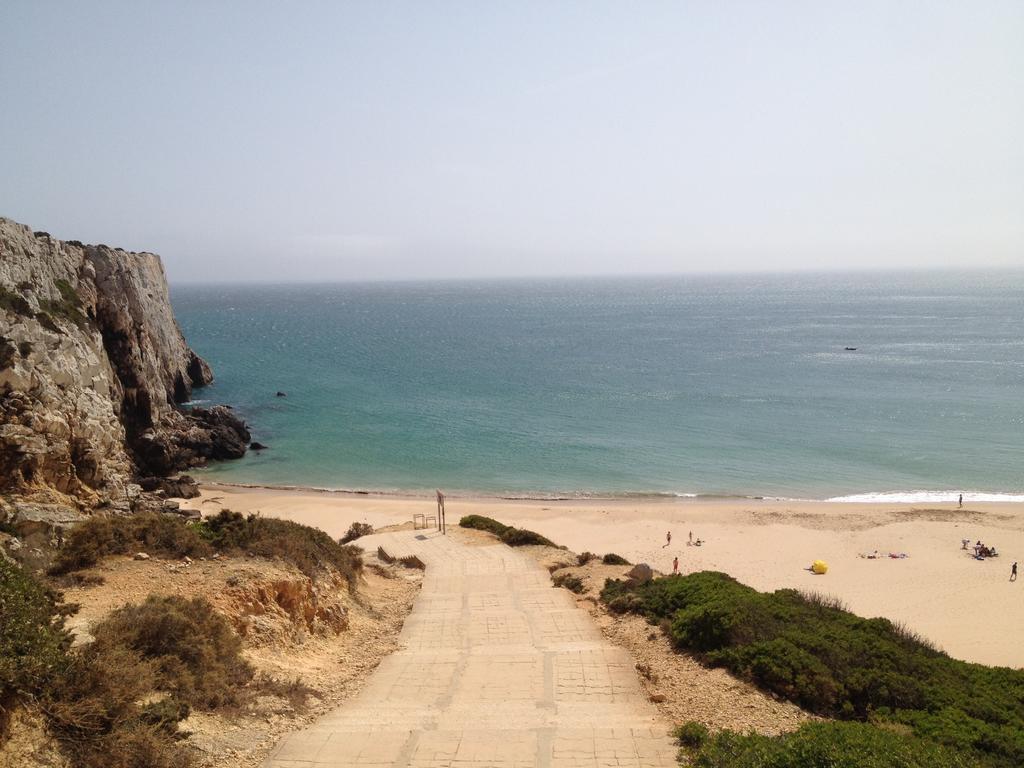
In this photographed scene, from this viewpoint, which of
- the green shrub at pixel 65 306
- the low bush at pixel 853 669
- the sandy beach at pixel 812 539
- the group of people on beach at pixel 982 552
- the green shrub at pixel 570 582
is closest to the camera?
the low bush at pixel 853 669

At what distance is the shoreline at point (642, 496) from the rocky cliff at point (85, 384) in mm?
5289

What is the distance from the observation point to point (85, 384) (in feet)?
91.9

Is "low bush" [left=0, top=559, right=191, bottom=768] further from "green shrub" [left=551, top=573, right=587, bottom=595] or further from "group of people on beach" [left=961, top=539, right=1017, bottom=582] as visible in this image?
"group of people on beach" [left=961, top=539, right=1017, bottom=582]

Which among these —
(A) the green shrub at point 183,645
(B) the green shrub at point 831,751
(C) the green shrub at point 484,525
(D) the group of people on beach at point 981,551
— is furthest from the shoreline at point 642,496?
(B) the green shrub at point 831,751

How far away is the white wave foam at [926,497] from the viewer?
35344 millimetres

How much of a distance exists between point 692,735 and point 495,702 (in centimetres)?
307

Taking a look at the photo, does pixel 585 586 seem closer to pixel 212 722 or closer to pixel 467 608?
pixel 467 608

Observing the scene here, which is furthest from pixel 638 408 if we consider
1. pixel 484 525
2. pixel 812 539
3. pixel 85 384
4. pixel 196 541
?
pixel 196 541

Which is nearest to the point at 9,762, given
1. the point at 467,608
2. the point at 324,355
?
the point at 467,608

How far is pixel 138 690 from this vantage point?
8211mm

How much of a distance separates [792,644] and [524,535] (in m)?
12.9

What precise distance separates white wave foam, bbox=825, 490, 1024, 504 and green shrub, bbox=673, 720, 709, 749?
3088cm

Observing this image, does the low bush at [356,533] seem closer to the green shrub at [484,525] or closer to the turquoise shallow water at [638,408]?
the green shrub at [484,525]

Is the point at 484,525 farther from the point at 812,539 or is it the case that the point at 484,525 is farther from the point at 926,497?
the point at 926,497
